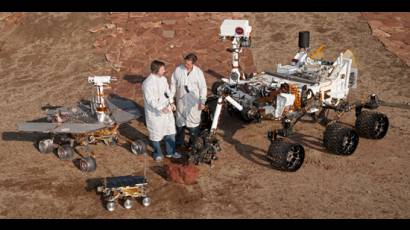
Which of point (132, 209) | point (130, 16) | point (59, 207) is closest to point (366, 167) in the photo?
point (132, 209)

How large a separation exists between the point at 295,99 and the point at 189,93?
6.91 feet

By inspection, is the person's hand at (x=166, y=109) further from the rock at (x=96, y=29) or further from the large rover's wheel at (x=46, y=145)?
the rock at (x=96, y=29)

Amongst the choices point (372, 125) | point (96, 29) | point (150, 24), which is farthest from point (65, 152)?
point (96, 29)

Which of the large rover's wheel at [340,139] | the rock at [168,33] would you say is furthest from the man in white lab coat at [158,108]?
the rock at [168,33]

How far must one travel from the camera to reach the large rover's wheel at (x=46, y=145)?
12.0 meters

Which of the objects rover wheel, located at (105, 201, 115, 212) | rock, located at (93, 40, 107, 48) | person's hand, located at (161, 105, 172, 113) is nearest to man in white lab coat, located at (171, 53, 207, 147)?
person's hand, located at (161, 105, 172, 113)

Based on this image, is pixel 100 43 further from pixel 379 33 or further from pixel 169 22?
pixel 379 33

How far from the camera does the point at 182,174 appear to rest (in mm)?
10586

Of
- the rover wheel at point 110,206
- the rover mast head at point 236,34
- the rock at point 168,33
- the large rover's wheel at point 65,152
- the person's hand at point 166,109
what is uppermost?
the rover mast head at point 236,34

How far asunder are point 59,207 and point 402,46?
40.2 ft

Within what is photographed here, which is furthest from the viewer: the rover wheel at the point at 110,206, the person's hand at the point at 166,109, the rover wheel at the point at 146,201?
the person's hand at the point at 166,109

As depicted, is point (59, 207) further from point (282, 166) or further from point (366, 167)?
point (366, 167)

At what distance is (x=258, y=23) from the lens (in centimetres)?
1989

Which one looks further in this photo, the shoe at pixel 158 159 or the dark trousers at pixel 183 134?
the dark trousers at pixel 183 134
